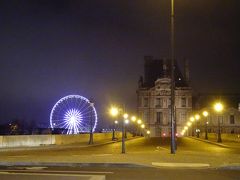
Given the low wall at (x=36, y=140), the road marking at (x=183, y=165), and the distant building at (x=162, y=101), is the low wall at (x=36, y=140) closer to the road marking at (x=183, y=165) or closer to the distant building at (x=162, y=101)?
the road marking at (x=183, y=165)

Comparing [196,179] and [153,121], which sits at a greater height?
[153,121]

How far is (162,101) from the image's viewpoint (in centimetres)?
17388

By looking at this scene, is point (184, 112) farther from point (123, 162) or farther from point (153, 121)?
point (123, 162)

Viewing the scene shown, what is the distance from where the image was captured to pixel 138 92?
177 meters

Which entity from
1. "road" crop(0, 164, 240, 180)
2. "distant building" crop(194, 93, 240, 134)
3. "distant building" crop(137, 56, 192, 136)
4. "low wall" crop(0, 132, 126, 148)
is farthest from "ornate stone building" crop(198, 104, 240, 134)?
"road" crop(0, 164, 240, 180)

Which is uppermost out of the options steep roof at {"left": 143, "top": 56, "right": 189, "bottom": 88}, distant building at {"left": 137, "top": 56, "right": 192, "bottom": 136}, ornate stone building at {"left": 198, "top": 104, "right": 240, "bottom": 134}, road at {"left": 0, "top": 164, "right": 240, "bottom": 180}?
steep roof at {"left": 143, "top": 56, "right": 189, "bottom": 88}

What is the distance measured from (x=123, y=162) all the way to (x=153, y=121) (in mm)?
149611

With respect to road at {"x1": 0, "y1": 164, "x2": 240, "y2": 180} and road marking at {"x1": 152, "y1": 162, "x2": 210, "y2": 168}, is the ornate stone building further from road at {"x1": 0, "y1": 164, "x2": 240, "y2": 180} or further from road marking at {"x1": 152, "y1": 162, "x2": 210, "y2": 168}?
road at {"x1": 0, "y1": 164, "x2": 240, "y2": 180}

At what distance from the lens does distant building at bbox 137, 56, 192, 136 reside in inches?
6683

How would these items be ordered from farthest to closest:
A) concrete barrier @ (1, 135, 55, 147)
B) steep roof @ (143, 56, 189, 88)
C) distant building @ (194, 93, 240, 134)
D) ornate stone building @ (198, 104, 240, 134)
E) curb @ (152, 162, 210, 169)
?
steep roof @ (143, 56, 189, 88)
ornate stone building @ (198, 104, 240, 134)
distant building @ (194, 93, 240, 134)
concrete barrier @ (1, 135, 55, 147)
curb @ (152, 162, 210, 169)

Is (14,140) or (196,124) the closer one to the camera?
(14,140)

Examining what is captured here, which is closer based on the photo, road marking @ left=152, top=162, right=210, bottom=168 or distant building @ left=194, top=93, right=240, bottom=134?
road marking @ left=152, top=162, right=210, bottom=168

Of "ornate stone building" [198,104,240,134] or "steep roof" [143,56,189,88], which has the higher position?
"steep roof" [143,56,189,88]

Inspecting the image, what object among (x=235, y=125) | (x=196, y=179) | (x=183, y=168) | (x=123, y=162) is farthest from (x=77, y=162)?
(x=235, y=125)
